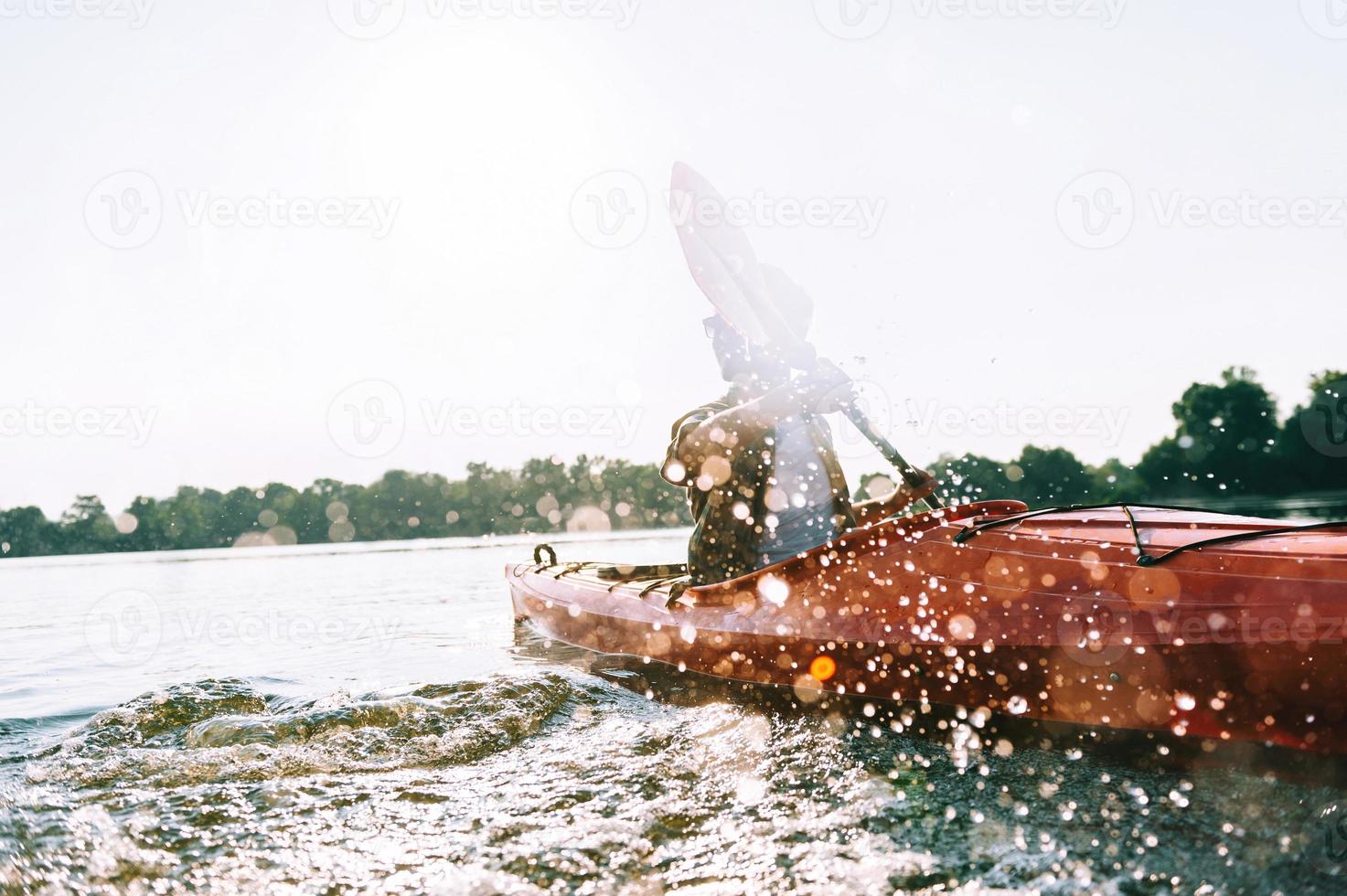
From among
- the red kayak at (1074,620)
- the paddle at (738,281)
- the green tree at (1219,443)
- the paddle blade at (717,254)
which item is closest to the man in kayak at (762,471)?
the paddle at (738,281)

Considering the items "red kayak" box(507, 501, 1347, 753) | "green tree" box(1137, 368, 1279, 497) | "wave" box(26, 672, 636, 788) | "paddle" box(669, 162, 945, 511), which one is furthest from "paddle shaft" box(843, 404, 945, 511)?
"green tree" box(1137, 368, 1279, 497)

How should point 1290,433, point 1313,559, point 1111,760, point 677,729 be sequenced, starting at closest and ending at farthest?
point 1313,559 < point 1111,760 < point 677,729 < point 1290,433

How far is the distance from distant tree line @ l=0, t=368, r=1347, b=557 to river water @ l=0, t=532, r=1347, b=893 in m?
43.3

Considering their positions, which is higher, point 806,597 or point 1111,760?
point 806,597

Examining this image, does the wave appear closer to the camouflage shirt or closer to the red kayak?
the camouflage shirt

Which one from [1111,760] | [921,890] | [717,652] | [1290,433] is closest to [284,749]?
[717,652]

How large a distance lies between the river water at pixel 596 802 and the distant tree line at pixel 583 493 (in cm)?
4330

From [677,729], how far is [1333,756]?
2.41 metres

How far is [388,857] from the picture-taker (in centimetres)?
224

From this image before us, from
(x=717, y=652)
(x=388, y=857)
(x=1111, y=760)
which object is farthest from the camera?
(x=717, y=652)

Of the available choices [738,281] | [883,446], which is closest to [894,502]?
[883,446]

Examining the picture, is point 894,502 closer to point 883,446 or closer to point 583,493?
point 883,446

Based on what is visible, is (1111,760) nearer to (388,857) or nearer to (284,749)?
(388,857)

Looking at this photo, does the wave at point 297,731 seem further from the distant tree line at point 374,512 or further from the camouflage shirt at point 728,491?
the distant tree line at point 374,512
